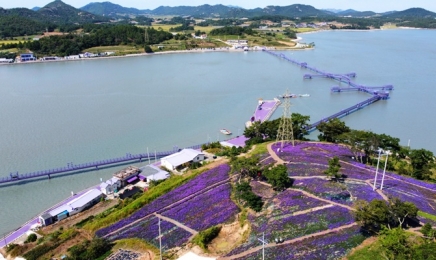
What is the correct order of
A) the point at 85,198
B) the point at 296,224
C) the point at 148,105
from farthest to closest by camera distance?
the point at 148,105
the point at 85,198
the point at 296,224

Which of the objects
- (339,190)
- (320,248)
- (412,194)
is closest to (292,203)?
(339,190)

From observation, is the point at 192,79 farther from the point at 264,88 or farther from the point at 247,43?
the point at 247,43

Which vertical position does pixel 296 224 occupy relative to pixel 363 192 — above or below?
below

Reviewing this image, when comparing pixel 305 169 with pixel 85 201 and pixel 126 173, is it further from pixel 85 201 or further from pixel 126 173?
pixel 85 201

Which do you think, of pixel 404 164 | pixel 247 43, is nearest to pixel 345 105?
pixel 404 164

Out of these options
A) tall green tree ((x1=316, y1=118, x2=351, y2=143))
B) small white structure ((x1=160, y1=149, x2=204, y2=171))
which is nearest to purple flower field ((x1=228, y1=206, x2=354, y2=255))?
small white structure ((x1=160, y1=149, x2=204, y2=171))

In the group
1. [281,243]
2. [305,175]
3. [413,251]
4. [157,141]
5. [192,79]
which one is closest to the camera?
[413,251]

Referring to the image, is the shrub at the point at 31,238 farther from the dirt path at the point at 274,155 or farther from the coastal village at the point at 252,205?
the dirt path at the point at 274,155
